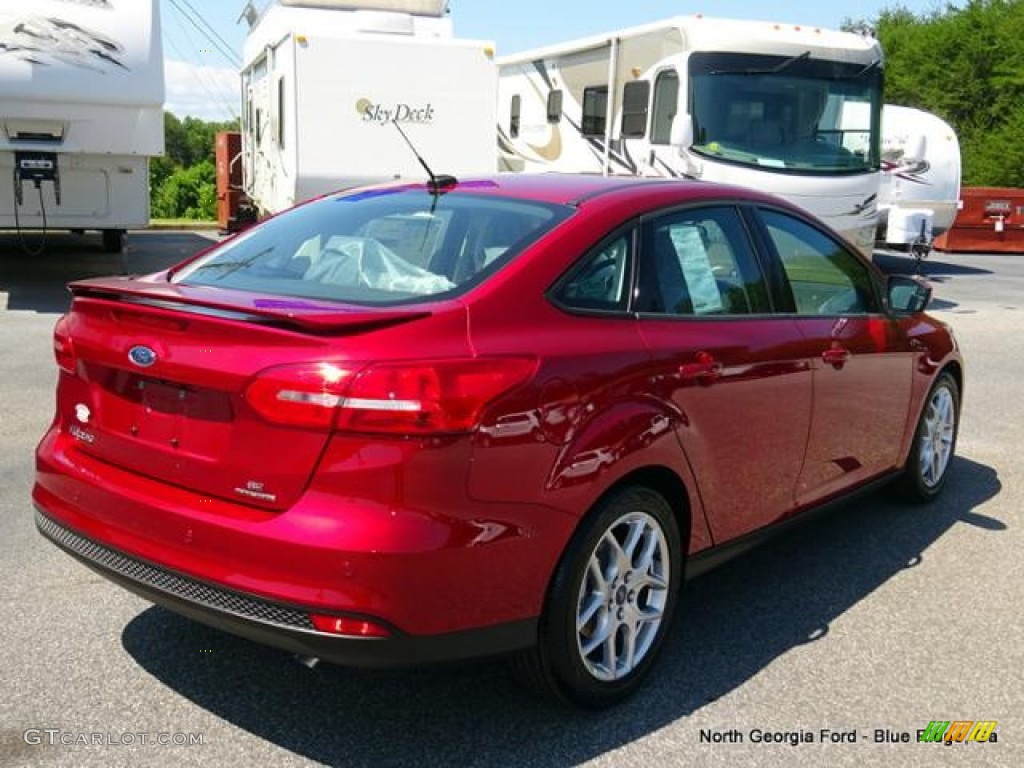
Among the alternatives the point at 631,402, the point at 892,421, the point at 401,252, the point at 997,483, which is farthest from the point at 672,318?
the point at 997,483

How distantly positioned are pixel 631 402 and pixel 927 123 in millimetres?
17746

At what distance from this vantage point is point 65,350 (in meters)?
3.36

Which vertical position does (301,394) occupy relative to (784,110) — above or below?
below

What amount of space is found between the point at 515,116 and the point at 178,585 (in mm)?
15018

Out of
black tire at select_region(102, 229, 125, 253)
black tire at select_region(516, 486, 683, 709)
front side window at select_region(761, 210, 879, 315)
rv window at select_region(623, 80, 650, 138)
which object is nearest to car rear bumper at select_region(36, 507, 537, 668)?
black tire at select_region(516, 486, 683, 709)

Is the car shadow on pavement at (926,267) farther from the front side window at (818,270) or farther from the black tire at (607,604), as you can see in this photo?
the black tire at (607,604)

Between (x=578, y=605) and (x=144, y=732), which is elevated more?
(x=578, y=605)

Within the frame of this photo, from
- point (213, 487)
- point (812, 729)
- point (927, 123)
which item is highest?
point (927, 123)

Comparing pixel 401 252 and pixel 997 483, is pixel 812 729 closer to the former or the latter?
pixel 401 252

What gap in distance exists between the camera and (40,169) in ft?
35.2

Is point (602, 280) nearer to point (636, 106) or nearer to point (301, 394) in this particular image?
point (301, 394)

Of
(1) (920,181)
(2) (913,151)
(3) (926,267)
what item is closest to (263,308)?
(2) (913,151)

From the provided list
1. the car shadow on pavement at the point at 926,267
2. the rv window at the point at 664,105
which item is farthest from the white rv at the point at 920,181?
the rv window at the point at 664,105

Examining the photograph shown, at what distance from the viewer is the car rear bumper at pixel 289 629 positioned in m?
2.73
